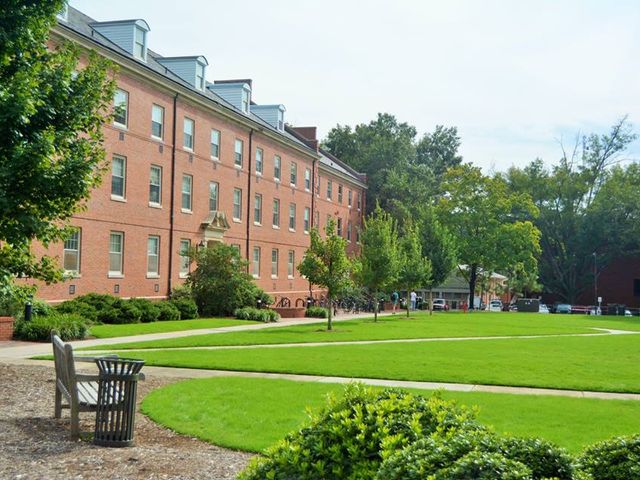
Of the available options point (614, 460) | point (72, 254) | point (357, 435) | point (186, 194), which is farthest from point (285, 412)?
point (186, 194)

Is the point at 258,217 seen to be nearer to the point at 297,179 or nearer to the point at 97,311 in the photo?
Answer: the point at 297,179

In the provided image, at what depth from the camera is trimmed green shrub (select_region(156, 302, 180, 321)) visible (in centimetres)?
3070

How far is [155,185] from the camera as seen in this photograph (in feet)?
115

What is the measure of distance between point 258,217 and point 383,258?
12.3 metres

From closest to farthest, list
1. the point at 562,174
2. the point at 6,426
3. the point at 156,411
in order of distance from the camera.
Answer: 1. the point at 6,426
2. the point at 156,411
3. the point at 562,174

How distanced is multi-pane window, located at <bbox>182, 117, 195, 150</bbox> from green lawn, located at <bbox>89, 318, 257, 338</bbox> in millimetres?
10424

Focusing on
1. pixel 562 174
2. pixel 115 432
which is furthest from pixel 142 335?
pixel 562 174

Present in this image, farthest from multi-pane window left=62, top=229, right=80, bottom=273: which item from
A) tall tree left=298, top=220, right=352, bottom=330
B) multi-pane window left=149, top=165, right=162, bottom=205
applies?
tall tree left=298, top=220, right=352, bottom=330

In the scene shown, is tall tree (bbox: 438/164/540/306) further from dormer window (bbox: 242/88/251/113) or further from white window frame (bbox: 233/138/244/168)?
white window frame (bbox: 233/138/244/168)

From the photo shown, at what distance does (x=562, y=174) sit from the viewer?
8012 cm

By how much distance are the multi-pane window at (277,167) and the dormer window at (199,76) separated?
30.4 feet

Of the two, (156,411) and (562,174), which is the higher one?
(562,174)

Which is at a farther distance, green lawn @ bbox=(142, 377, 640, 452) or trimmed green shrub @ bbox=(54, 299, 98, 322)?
trimmed green shrub @ bbox=(54, 299, 98, 322)

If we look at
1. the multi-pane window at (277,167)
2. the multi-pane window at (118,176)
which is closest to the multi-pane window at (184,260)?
the multi-pane window at (118,176)
